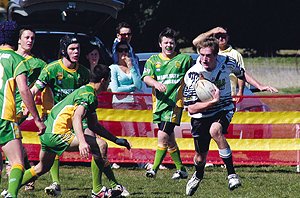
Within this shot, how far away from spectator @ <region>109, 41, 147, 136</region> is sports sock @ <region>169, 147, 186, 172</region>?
1257 millimetres

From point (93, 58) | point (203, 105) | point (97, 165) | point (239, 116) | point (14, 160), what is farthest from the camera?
point (239, 116)

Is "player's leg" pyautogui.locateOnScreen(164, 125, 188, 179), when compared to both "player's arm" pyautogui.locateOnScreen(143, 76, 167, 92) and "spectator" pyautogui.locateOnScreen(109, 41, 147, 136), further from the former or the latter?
"spectator" pyautogui.locateOnScreen(109, 41, 147, 136)

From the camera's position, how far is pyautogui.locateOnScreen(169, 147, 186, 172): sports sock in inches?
500

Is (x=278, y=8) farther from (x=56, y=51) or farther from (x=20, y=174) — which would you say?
(x=20, y=174)

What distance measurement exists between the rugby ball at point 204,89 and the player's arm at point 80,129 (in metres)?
1.60

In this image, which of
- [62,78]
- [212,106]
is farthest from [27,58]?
[212,106]

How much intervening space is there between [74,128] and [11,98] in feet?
2.43

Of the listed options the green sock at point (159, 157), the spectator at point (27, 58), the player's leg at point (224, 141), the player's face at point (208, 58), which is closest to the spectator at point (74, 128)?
the spectator at point (27, 58)

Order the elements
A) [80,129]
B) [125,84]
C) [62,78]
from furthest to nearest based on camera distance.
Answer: [125,84]
[62,78]
[80,129]

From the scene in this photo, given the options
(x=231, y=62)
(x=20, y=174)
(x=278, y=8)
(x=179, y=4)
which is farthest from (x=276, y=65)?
(x=20, y=174)

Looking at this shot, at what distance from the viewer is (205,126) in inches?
437

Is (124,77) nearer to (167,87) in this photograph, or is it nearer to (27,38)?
(167,87)

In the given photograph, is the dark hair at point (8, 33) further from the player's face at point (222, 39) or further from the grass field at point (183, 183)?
the player's face at point (222, 39)

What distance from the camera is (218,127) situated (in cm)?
1081
